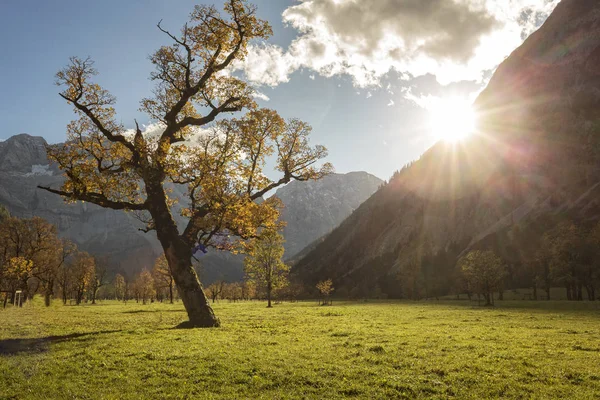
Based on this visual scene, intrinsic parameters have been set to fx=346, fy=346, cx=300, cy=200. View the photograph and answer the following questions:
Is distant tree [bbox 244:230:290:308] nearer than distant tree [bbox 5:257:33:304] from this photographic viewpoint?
No

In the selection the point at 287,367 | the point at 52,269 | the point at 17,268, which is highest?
the point at 17,268

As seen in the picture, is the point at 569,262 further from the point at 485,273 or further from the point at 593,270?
the point at 485,273

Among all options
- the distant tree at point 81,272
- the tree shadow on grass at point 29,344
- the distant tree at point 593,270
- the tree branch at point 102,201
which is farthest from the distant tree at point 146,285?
the distant tree at point 593,270

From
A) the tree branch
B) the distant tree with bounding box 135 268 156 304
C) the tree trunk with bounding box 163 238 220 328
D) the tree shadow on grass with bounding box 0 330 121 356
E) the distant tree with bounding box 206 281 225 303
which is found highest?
the tree branch

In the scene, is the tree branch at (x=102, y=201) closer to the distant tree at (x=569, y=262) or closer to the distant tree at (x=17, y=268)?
the distant tree at (x=17, y=268)

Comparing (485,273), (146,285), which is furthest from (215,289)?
(485,273)

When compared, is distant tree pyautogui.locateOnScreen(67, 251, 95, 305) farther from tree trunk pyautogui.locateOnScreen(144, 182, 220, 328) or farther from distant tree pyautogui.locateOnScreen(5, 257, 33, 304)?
tree trunk pyautogui.locateOnScreen(144, 182, 220, 328)

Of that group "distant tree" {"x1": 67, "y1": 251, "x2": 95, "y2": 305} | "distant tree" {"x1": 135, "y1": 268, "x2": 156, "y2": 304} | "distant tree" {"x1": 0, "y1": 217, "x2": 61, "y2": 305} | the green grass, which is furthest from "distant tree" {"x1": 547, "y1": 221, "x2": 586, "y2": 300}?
"distant tree" {"x1": 135, "y1": 268, "x2": 156, "y2": 304}

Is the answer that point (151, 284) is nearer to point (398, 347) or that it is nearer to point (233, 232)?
point (233, 232)

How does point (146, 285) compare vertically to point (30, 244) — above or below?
below

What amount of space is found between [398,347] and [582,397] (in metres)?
8.82

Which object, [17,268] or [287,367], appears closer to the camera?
[287,367]

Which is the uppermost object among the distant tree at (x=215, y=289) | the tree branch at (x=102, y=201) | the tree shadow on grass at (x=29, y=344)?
the tree branch at (x=102, y=201)

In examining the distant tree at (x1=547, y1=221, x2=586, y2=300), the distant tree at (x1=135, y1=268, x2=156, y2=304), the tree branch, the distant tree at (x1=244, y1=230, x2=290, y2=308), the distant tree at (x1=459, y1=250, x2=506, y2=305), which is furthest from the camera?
the distant tree at (x1=135, y1=268, x2=156, y2=304)
